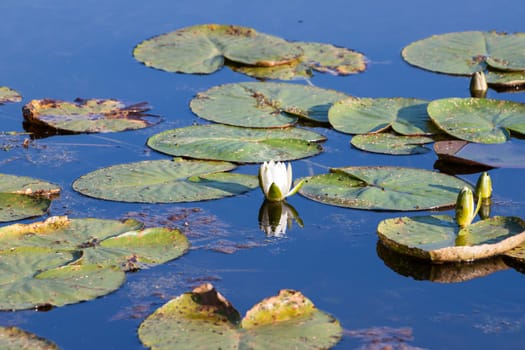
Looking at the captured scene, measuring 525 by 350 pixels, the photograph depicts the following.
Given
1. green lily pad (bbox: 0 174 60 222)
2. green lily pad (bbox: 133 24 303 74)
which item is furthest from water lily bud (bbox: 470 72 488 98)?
green lily pad (bbox: 0 174 60 222)

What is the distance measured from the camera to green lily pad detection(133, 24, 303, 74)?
7.40m

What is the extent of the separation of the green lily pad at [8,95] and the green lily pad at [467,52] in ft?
9.58

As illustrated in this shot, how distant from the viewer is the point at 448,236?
186 inches

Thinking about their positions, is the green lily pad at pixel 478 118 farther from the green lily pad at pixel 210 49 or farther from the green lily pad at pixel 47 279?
the green lily pad at pixel 47 279

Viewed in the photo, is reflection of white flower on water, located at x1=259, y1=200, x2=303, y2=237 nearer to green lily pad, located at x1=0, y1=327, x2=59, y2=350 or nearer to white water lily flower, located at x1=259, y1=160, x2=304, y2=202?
white water lily flower, located at x1=259, y1=160, x2=304, y2=202

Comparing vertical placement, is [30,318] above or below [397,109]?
below

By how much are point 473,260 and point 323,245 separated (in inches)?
28.5

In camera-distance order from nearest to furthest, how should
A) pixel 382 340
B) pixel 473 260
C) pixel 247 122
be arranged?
1. pixel 382 340
2. pixel 473 260
3. pixel 247 122

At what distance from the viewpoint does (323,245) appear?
4805mm

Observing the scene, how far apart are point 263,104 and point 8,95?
181 centimetres

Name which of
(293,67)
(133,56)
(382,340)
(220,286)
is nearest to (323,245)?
(220,286)

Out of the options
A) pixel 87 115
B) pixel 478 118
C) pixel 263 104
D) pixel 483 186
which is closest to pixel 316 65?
pixel 263 104

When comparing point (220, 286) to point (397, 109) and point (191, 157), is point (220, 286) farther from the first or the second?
point (397, 109)

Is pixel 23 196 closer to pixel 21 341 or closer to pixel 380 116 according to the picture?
pixel 21 341
